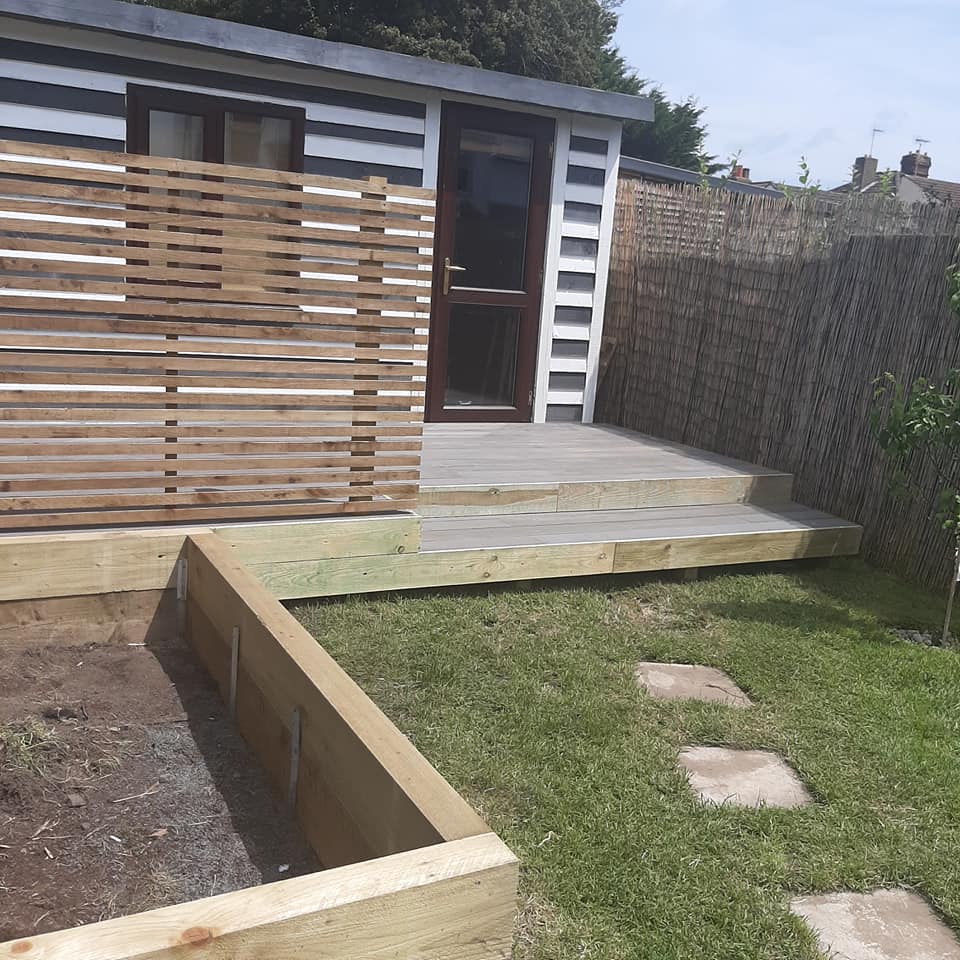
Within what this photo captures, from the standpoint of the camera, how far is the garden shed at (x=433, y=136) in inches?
221

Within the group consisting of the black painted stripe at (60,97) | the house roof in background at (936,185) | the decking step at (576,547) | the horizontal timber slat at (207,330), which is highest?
the house roof in background at (936,185)

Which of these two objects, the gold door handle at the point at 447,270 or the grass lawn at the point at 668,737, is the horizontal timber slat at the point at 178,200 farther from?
the gold door handle at the point at 447,270

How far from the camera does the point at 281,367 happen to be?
3783 mm

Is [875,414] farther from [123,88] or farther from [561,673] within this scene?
[123,88]

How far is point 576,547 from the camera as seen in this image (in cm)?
455

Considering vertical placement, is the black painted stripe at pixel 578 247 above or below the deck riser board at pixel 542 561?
above

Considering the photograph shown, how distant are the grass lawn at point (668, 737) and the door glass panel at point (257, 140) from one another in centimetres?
344

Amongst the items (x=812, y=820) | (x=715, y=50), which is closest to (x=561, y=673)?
(x=812, y=820)

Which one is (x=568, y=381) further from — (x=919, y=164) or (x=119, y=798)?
(x=919, y=164)

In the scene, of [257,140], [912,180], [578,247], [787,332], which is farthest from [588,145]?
[912,180]

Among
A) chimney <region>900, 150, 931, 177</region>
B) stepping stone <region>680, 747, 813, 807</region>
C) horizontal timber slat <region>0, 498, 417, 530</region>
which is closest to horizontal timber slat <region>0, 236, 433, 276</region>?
horizontal timber slat <region>0, 498, 417, 530</region>

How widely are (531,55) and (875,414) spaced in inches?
825

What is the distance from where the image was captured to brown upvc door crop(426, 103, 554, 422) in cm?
696

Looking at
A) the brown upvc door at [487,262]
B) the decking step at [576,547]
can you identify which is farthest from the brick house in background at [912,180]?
the decking step at [576,547]
